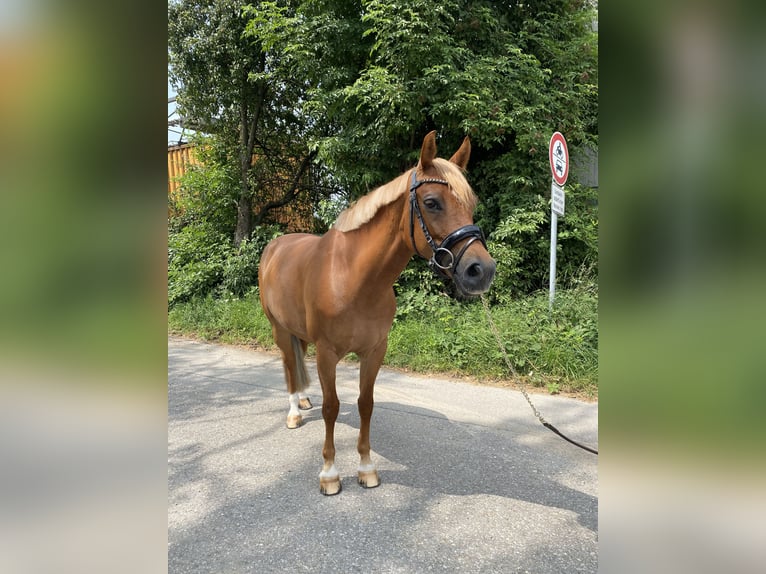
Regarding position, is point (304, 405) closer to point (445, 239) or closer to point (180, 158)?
point (445, 239)

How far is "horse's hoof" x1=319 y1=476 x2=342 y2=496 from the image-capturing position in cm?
257

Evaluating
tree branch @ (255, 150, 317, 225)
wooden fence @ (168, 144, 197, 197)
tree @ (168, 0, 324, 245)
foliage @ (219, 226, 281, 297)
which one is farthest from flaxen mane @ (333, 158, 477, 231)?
wooden fence @ (168, 144, 197, 197)

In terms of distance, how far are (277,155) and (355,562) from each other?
9.16 metres

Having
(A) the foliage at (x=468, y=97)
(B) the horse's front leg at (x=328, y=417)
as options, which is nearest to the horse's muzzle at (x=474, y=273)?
(B) the horse's front leg at (x=328, y=417)

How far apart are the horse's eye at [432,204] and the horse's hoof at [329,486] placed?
1719mm

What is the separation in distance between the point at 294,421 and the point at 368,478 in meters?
1.13

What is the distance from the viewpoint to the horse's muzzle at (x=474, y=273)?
1974 millimetres

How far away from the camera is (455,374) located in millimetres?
4902

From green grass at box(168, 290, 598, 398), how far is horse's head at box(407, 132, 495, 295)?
110 inches

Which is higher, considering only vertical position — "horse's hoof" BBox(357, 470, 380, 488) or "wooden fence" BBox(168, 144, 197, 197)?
"wooden fence" BBox(168, 144, 197, 197)

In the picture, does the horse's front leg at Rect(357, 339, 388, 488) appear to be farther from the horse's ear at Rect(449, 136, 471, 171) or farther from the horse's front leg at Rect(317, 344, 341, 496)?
the horse's ear at Rect(449, 136, 471, 171)

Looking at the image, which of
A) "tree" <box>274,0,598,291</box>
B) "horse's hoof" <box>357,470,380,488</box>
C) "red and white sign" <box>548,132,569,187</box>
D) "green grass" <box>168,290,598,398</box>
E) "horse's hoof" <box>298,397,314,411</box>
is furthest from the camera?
"tree" <box>274,0,598,291</box>

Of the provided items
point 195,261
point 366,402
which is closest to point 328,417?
point 366,402
